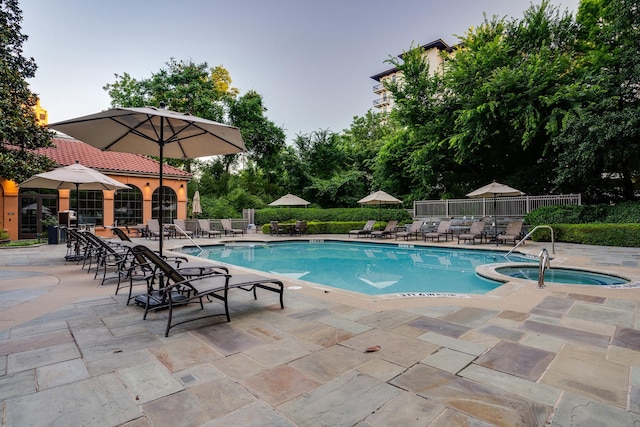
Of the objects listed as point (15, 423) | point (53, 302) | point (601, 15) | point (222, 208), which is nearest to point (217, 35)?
point (222, 208)

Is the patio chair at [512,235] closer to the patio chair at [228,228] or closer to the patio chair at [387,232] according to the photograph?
the patio chair at [387,232]

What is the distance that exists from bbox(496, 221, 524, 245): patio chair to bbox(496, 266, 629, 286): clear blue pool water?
14.8ft

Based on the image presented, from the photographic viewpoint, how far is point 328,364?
251cm

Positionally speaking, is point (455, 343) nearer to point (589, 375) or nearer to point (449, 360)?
point (449, 360)

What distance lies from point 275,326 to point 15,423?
6.59ft

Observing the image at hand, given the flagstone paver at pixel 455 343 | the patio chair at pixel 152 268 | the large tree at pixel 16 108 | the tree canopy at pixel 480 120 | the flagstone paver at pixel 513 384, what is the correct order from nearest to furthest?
the flagstone paver at pixel 513 384 → the flagstone paver at pixel 455 343 → the patio chair at pixel 152 268 → the large tree at pixel 16 108 → the tree canopy at pixel 480 120

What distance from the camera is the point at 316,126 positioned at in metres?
25.7

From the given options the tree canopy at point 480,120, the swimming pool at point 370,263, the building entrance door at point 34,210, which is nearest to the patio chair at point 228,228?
the swimming pool at point 370,263

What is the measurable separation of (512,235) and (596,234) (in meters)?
2.81

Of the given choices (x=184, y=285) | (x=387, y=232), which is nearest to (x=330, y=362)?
(x=184, y=285)

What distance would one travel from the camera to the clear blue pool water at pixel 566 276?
6.48 meters

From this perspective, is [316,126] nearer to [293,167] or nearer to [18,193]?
[293,167]

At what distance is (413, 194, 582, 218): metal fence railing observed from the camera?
14.9 m

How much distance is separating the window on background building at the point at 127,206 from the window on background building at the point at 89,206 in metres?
0.65
